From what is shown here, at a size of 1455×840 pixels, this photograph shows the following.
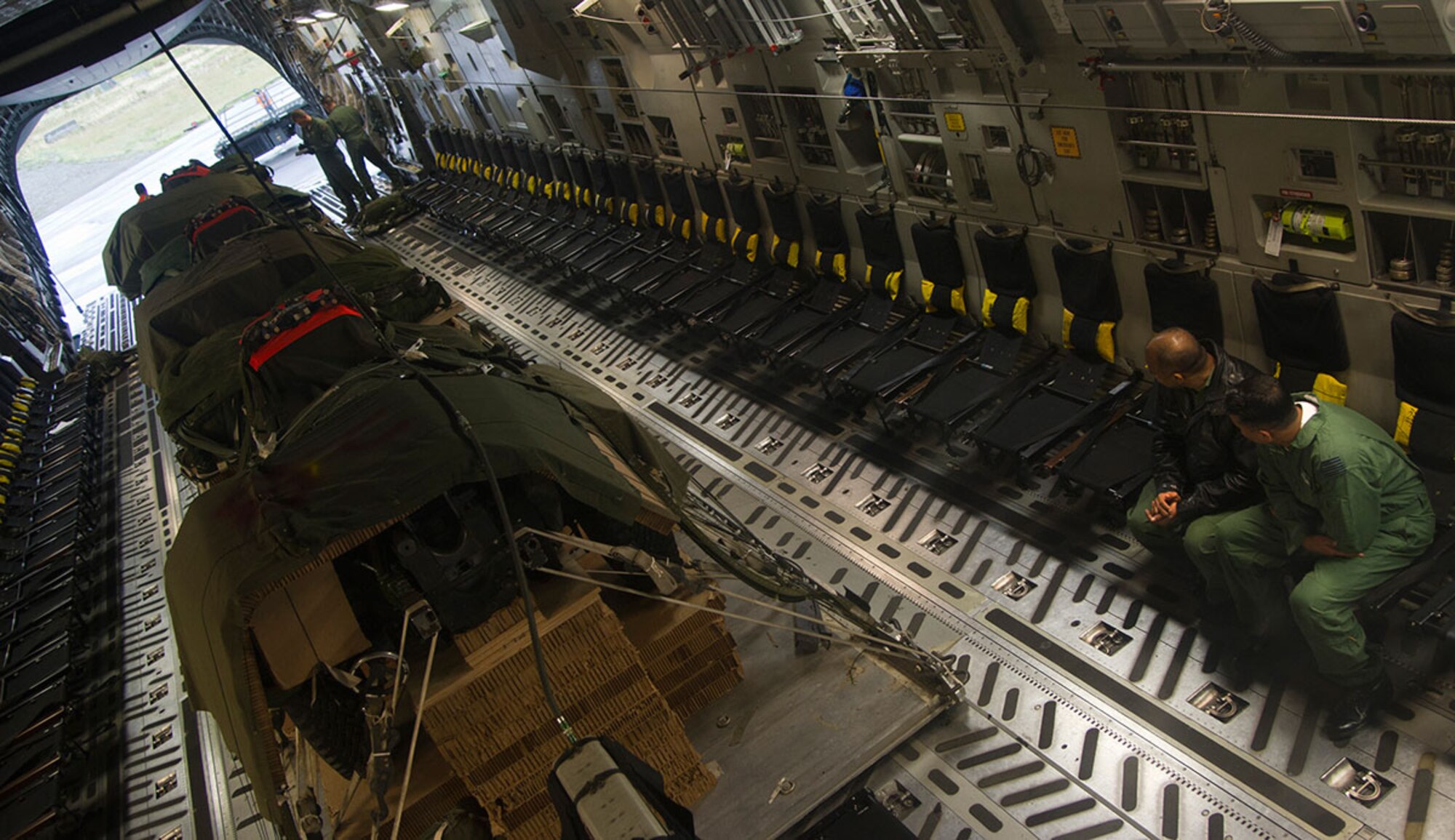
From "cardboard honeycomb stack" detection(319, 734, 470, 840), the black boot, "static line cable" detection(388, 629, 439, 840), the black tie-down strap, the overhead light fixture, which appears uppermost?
the overhead light fixture

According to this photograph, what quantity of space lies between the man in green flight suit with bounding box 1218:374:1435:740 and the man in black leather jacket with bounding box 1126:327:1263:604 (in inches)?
13.6

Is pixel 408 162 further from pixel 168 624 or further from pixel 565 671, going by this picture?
pixel 565 671

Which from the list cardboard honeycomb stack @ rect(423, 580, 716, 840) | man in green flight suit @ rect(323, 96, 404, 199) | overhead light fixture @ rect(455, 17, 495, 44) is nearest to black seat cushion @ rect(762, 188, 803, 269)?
overhead light fixture @ rect(455, 17, 495, 44)

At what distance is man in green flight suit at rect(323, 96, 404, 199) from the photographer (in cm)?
1755

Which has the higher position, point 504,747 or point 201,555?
point 201,555

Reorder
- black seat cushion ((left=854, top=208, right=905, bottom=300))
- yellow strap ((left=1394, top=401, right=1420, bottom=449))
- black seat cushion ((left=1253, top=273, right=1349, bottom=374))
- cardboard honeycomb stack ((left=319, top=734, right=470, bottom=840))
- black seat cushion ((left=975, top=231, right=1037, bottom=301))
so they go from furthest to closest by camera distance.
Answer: black seat cushion ((left=854, top=208, right=905, bottom=300))
black seat cushion ((left=975, top=231, right=1037, bottom=301))
black seat cushion ((left=1253, top=273, right=1349, bottom=374))
yellow strap ((left=1394, top=401, right=1420, bottom=449))
cardboard honeycomb stack ((left=319, top=734, right=470, bottom=840))

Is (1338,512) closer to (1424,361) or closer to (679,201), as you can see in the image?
(1424,361)

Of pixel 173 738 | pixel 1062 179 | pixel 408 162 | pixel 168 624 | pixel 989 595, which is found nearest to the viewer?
pixel 989 595

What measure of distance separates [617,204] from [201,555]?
888cm

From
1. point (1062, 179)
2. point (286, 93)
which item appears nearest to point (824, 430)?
point (1062, 179)

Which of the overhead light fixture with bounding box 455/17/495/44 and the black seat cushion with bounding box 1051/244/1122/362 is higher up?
the overhead light fixture with bounding box 455/17/495/44

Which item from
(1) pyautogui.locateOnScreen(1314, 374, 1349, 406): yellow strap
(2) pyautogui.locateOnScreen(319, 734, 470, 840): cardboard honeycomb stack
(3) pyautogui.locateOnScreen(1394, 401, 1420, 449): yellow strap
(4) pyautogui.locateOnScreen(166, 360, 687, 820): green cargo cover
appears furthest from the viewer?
(1) pyautogui.locateOnScreen(1314, 374, 1349, 406): yellow strap

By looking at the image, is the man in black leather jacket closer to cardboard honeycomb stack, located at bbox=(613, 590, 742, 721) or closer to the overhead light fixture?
cardboard honeycomb stack, located at bbox=(613, 590, 742, 721)

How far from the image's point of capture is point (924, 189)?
747 cm
